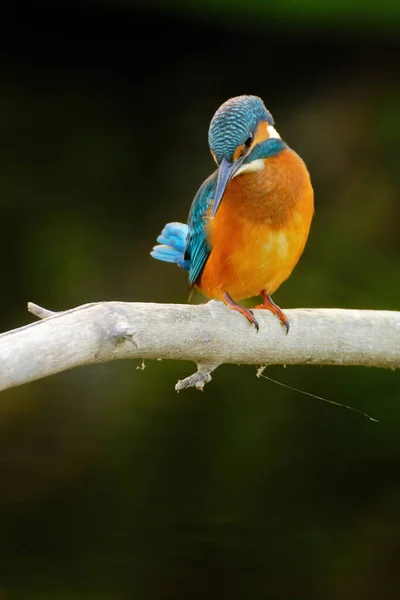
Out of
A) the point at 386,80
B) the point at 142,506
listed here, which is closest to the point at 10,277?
the point at 142,506

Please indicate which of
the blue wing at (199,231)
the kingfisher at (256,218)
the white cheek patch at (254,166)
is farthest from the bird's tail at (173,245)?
the white cheek patch at (254,166)

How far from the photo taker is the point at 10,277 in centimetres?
256

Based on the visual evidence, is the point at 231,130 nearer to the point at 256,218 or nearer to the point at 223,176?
the point at 223,176

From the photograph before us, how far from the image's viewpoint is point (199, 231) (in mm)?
1923

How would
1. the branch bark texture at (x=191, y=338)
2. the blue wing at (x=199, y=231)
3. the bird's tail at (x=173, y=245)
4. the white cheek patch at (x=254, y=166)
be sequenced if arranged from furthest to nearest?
the bird's tail at (x=173, y=245) → the blue wing at (x=199, y=231) → the white cheek patch at (x=254, y=166) → the branch bark texture at (x=191, y=338)

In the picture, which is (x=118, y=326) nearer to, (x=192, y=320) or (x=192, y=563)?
(x=192, y=320)

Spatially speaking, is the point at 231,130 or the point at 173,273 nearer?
the point at 231,130

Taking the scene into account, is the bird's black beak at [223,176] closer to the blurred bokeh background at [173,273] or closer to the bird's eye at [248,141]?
the bird's eye at [248,141]

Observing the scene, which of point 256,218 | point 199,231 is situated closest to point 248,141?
point 256,218

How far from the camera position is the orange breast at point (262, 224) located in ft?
5.82

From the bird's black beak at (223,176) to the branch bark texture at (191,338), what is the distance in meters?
0.20

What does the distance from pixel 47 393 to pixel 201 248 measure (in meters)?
0.87

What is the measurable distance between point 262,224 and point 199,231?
19 centimetres

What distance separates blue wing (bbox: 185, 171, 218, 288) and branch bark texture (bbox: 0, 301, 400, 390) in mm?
251
